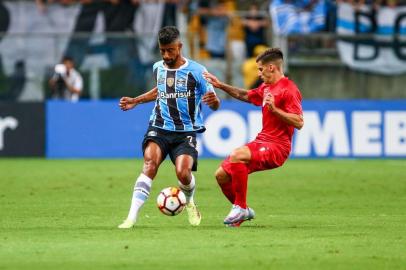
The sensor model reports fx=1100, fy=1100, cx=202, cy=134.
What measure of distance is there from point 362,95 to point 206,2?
454 centimetres

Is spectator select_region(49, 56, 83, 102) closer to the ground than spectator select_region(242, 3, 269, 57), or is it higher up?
closer to the ground

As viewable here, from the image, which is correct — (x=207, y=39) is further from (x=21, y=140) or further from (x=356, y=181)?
(x=356, y=181)

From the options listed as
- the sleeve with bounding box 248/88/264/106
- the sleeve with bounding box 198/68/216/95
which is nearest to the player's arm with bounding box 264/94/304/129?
the sleeve with bounding box 248/88/264/106

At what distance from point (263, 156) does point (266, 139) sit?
0.25 meters

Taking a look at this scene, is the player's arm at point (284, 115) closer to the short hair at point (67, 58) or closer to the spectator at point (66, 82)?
the spectator at point (66, 82)

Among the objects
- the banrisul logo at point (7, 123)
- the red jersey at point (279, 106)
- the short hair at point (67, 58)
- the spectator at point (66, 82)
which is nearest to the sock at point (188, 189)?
the red jersey at point (279, 106)

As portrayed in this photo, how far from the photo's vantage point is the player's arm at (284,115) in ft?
36.9

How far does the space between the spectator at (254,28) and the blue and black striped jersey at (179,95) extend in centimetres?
1512

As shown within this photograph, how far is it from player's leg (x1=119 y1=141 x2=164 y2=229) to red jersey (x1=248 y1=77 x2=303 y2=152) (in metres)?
1.11

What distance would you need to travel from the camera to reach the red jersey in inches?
456

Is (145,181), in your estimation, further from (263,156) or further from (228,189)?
(263,156)

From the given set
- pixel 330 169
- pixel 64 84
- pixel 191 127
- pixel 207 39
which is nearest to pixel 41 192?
pixel 191 127

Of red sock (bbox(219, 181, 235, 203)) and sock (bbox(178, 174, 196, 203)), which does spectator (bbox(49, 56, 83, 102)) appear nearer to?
sock (bbox(178, 174, 196, 203))

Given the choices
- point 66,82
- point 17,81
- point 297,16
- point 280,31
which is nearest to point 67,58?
point 66,82
